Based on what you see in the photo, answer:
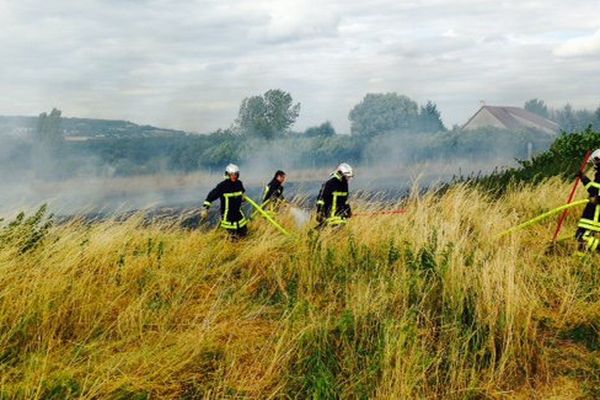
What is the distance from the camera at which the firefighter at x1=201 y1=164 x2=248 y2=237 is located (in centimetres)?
799

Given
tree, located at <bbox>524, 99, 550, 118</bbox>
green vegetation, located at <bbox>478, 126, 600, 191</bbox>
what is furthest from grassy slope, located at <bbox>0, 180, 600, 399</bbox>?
tree, located at <bbox>524, 99, 550, 118</bbox>

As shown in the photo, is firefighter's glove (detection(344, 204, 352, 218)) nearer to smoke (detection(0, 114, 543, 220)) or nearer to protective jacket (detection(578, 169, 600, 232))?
protective jacket (detection(578, 169, 600, 232))

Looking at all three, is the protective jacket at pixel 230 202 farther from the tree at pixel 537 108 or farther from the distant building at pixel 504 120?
the tree at pixel 537 108

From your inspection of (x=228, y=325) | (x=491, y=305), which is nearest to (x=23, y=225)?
(x=228, y=325)

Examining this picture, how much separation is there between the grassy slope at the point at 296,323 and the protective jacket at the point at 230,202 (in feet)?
7.25

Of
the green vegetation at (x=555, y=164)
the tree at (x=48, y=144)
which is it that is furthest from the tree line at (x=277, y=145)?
the green vegetation at (x=555, y=164)

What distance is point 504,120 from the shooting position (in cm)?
5775

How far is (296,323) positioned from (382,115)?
190 ft

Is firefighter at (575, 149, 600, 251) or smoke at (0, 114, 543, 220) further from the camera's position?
smoke at (0, 114, 543, 220)

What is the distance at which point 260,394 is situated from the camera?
3.18 meters

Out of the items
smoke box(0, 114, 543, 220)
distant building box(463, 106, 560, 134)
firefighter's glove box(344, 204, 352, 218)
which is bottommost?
smoke box(0, 114, 543, 220)

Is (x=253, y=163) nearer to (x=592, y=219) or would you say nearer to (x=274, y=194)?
(x=274, y=194)

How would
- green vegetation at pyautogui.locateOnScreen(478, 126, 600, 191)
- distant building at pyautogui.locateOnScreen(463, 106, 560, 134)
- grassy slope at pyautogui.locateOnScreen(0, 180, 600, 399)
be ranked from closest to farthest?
grassy slope at pyautogui.locateOnScreen(0, 180, 600, 399), green vegetation at pyautogui.locateOnScreen(478, 126, 600, 191), distant building at pyautogui.locateOnScreen(463, 106, 560, 134)

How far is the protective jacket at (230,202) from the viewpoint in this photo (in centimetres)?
800
